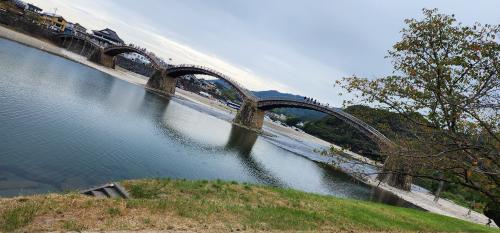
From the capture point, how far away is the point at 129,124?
117 feet

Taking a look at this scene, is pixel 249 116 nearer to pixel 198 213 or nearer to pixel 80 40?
pixel 80 40

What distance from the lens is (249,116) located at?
264 ft

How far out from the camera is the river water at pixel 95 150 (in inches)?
671

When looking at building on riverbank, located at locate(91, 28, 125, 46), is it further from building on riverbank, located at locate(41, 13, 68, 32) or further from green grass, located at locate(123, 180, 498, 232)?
green grass, located at locate(123, 180, 498, 232)

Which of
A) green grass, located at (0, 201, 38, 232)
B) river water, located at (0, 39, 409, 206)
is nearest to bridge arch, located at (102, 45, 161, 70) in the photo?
river water, located at (0, 39, 409, 206)

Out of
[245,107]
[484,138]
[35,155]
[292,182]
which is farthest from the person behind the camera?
[245,107]

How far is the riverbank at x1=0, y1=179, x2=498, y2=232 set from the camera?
32.6 feet

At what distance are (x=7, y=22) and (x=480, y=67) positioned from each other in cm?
10655

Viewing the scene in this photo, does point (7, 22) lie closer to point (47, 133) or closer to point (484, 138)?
point (47, 133)

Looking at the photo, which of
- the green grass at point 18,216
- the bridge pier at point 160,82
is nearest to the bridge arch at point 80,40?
the bridge pier at point 160,82

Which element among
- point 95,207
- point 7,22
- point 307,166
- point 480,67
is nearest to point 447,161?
point 480,67

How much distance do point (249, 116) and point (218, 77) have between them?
17.1 metres

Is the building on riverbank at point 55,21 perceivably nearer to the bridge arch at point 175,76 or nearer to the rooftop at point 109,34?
the rooftop at point 109,34

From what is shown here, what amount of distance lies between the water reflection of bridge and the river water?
70.9 ft
